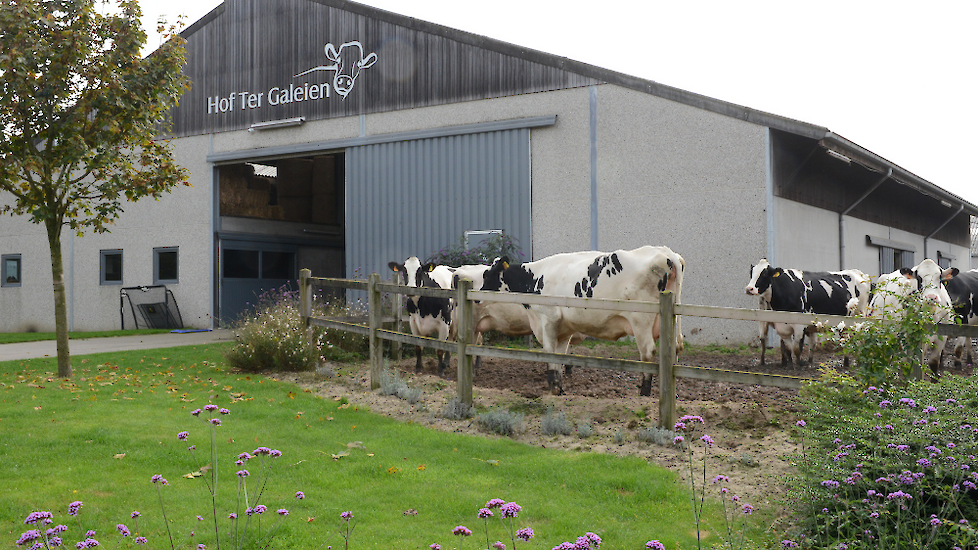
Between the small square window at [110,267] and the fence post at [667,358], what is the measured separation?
61.9 ft

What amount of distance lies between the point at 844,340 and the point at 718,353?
7447mm

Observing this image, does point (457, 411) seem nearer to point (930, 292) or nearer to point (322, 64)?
point (930, 292)

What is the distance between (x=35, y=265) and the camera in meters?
22.6

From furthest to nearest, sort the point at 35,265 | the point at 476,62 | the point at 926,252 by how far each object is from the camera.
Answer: the point at 926,252 < the point at 35,265 < the point at 476,62

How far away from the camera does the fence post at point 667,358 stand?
6391 millimetres

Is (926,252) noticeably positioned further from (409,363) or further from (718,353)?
(409,363)

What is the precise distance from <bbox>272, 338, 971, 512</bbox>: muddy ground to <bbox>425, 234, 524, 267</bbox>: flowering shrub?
384 cm

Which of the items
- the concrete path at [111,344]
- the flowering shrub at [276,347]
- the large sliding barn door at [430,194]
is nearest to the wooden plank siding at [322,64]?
the large sliding barn door at [430,194]

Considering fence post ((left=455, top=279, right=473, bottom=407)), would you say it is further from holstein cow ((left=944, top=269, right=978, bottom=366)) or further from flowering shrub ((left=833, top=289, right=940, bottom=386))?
holstein cow ((left=944, top=269, right=978, bottom=366))

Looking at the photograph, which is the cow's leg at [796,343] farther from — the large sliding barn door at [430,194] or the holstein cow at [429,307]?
the large sliding barn door at [430,194]

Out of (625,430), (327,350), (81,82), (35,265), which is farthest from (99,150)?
(35,265)

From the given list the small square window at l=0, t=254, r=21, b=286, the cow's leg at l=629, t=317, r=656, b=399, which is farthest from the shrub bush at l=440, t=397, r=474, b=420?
the small square window at l=0, t=254, r=21, b=286

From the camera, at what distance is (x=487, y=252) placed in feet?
50.1

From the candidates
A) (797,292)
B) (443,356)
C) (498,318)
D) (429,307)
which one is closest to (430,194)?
(429,307)
